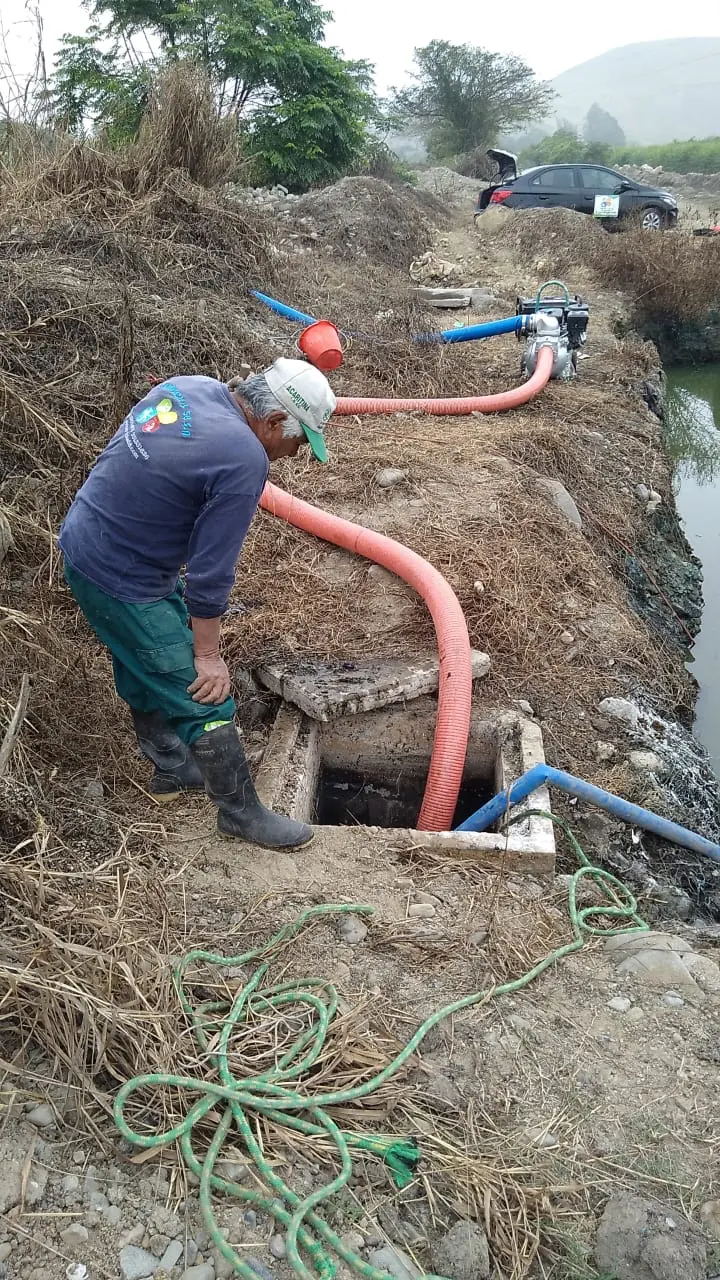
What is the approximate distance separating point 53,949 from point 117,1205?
1.86 ft

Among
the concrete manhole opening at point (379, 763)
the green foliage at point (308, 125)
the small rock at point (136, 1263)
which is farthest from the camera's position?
the green foliage at point (308, 125)

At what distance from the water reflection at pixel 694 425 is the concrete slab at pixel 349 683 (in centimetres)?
581

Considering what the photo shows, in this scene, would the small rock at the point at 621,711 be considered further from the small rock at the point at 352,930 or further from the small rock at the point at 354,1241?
the small rock at the point at 354,1241

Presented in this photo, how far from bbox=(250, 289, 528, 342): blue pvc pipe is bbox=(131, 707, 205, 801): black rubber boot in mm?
5523

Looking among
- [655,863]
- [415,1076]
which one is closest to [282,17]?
[655,863]

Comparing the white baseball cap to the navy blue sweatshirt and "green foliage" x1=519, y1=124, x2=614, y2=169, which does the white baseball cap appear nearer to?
the navy blue sweatshirt

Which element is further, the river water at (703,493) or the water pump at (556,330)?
the water pump at (556,330)

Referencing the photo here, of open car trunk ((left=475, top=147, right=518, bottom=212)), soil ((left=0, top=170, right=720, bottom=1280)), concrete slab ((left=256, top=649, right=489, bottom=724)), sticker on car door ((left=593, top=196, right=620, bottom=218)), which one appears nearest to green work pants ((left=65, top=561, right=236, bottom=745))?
soil ((left=0, top=170, right=720, bottom=1280))

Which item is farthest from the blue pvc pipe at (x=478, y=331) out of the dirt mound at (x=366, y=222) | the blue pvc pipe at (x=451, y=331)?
the dirt mound at (x=366, y=222)

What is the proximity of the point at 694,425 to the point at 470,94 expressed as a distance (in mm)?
23484

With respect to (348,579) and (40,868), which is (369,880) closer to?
(40,868)

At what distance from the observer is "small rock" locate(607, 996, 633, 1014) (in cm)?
242

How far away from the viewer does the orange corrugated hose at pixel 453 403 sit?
6414mm

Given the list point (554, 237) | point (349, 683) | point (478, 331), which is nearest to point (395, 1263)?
point (349, 683)
